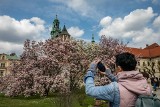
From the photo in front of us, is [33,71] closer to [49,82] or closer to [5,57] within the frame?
[49,82]

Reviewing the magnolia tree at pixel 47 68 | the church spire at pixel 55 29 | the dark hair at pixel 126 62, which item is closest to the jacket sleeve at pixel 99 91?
the dark hair at pixel 126 62

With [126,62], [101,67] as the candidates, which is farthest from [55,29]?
[126,62]

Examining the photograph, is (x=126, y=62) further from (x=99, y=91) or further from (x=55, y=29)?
(x=55, y=29)

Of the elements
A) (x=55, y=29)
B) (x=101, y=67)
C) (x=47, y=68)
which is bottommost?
(x=101, y=67)

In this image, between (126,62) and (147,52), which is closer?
(126,62)

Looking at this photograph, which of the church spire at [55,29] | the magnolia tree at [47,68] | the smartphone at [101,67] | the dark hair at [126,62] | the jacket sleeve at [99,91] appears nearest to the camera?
the jacket sleeve at [99,91]

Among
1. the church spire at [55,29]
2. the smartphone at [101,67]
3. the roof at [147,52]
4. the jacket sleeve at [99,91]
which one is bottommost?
the jacket sleeve at [99,91]

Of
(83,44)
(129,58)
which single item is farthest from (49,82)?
(129,58)

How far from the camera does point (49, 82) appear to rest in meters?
36.9

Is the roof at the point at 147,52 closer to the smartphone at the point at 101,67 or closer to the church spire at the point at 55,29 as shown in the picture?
the church spire at the point at 55,29

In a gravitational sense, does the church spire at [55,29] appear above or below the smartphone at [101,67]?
above

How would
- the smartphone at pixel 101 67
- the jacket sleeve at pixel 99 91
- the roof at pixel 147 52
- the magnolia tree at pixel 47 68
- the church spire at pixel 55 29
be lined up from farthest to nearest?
the church spire at pixel 55 29
the roof at pixel 147 52
the magnolia tree at pixel 47 68
the smartphone at pixel 101 67
the jacket sleeve at pixel 99 91

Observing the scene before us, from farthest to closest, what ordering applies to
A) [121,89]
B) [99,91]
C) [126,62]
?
[126,62] < [121,89] < [99,91]

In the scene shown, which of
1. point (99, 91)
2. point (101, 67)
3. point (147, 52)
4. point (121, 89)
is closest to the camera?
point (99, 91)
